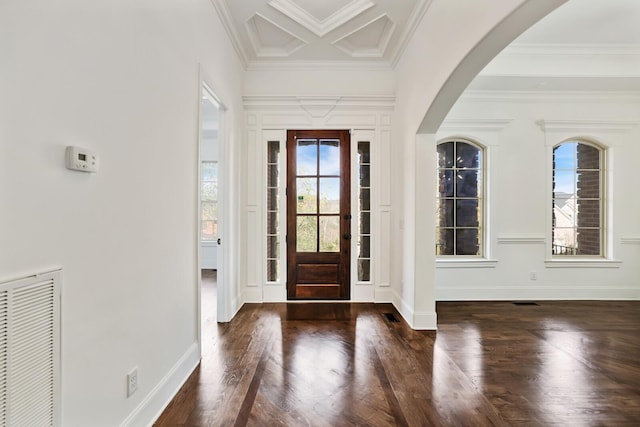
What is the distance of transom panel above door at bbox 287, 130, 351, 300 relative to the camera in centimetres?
421

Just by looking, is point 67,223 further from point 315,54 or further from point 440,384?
point 315,54

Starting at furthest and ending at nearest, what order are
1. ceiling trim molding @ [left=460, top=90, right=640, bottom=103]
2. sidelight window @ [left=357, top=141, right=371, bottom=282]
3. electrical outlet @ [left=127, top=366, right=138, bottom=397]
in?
ceiling trim molding @ [left=460, top=90, right=640, bottom=103]
sidelight window @ [left=357, top=141, right=371, bottom=282]
electrical outlet @ [left=127, top=366, right=138, bottom=397]

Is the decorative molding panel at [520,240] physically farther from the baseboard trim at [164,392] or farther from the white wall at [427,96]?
the baseboard trim at [164,392]

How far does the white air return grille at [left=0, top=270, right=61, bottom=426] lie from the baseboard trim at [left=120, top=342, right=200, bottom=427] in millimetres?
612

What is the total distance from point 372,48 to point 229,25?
5.63ft

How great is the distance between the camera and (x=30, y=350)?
1.04m

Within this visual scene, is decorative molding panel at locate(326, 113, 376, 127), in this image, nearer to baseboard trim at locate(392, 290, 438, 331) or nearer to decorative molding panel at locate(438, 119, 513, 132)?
decorative molding panel at locate(438, 119, 513, 132)

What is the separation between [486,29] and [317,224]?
2.79 meters

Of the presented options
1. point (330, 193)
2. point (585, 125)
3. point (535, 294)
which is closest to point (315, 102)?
point (330, 193)

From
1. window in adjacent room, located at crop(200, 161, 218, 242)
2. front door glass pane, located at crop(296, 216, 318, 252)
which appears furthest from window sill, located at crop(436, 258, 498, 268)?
window in adjacent room, located at crop(200, 161, 218, 242)

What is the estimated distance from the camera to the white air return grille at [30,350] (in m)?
0.95

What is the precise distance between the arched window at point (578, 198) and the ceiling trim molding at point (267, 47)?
386cm

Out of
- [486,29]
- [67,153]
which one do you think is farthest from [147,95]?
[486,29]

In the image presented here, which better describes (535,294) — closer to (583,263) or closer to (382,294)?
(583,263)
